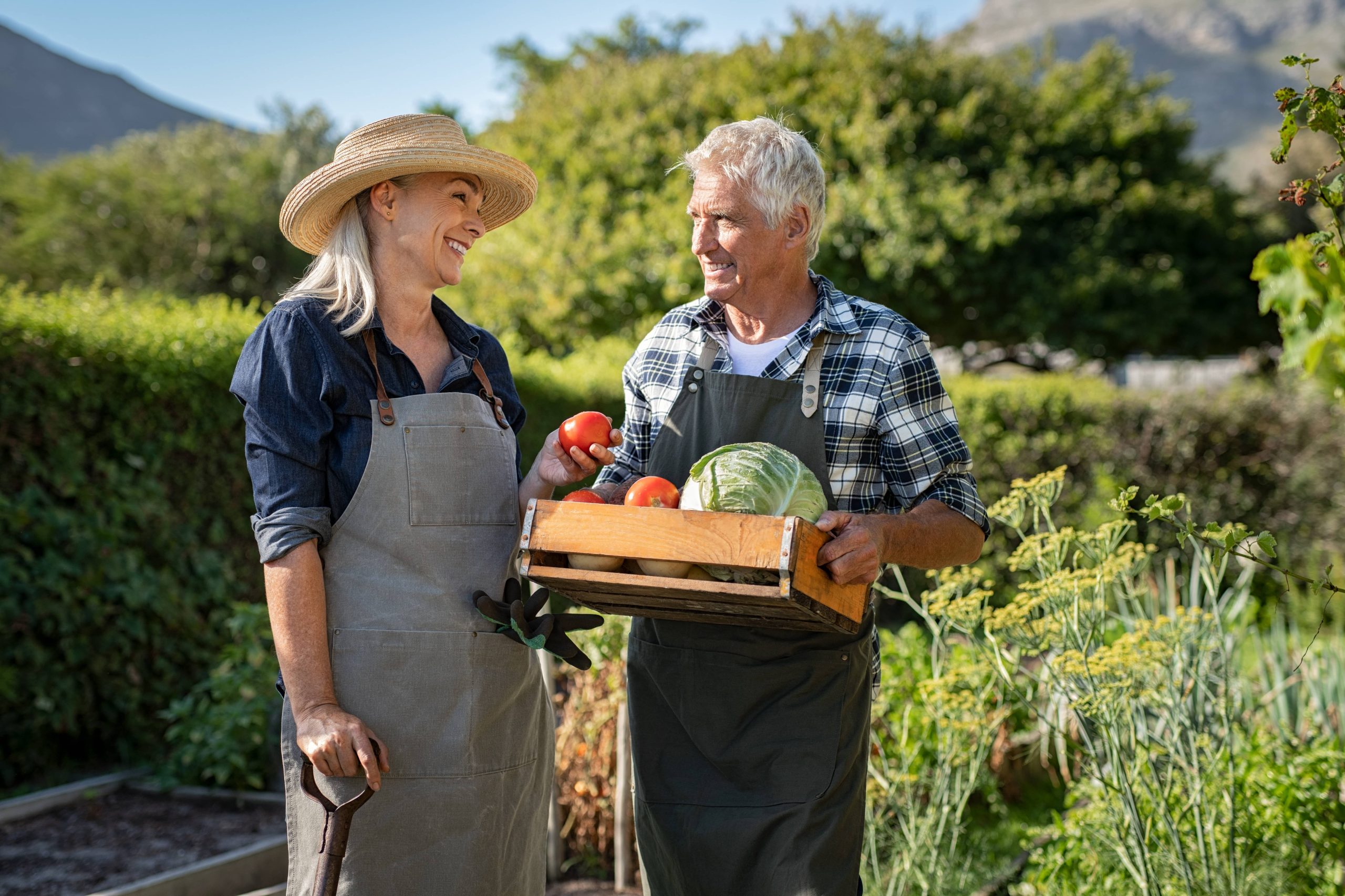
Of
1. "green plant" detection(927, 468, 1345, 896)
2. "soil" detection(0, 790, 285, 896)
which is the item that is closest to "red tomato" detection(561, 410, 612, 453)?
"green plant" detection(927, 468, 1345, 896)

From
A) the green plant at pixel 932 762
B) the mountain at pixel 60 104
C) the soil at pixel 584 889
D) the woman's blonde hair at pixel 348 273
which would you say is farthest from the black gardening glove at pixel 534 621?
the mountain at pixel 60 104

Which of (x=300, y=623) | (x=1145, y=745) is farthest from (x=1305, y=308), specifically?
(x=1145, y=745)

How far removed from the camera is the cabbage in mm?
1929

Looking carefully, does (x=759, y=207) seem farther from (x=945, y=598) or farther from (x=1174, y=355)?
(x=1174, y=355)

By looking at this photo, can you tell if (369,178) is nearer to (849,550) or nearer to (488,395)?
(488,395)

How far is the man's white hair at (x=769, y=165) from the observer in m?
2.37

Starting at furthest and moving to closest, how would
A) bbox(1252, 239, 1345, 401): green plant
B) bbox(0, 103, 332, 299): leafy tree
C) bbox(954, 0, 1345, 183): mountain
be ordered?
bbox(954, 0, 1345, 183): mountain → bbox(0, 103, 332, 299): leafy tree → bbox(1252, 239, 1345, 401): green plant

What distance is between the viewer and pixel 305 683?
1.95m

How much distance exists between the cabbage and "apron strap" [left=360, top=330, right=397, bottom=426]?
0.58 meters

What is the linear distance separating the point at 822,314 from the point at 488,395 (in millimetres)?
758

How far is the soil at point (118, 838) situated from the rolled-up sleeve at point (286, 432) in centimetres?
250

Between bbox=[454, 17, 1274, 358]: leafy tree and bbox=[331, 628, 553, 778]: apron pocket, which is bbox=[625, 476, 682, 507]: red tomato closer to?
bbox=[331, 628, 553, 778]: apron pocket

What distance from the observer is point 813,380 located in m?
2.36

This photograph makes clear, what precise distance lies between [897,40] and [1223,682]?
40.6 ft
